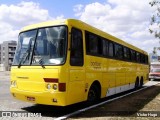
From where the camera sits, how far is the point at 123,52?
55.7 ft

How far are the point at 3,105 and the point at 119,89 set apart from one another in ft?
22.3

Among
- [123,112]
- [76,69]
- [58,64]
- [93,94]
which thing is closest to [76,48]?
[76,69]

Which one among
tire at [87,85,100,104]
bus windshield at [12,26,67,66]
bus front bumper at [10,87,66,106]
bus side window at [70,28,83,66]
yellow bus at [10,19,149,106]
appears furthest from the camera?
tire at [87,85,100,104]

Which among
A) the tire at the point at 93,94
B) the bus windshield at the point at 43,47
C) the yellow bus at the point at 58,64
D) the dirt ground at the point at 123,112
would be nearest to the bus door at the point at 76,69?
the yellow bus at the point at 58,64

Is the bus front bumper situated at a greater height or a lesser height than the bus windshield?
lesser

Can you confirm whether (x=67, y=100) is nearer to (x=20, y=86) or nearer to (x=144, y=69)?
(x=20, y=86)

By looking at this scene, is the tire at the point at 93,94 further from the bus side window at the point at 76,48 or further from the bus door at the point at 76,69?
the bus side window at the point at 76,48

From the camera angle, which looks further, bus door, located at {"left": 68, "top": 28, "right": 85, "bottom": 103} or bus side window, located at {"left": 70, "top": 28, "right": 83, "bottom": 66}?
bus side window, located at {"left": 70, "top": 28, "right": 83, "bottom": 66}

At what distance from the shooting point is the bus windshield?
9.37 m

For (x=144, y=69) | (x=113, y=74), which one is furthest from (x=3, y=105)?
(x=144, y=69)

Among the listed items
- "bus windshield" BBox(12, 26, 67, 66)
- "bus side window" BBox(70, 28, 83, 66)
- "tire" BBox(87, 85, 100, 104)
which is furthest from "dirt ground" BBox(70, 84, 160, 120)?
"bus windshield" BBox(12, 26, 67, 66)

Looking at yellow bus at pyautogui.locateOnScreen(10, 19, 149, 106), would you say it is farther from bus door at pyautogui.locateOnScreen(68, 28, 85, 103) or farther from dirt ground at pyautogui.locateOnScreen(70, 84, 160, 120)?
dirt ground at pyautogui.locateOnScreen(70, 84, 160, 120)

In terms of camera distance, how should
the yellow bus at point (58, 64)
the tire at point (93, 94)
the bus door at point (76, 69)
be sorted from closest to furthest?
the yellow bus at point (58, 64) < the bus door at point (76, 69) < the tire at point (93, 94)

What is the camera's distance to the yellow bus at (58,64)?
9.22 m
